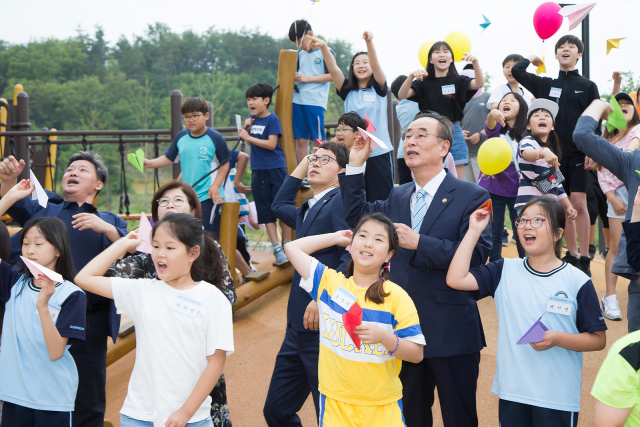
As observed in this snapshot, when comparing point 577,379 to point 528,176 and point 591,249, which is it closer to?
point 528,176

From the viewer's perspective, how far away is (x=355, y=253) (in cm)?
215

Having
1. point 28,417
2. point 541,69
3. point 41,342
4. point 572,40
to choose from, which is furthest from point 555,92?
point 28,417

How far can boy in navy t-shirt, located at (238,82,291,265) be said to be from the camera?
4844 mm

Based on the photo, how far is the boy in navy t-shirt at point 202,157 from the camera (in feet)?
15.0

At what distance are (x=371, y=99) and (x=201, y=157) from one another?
4.78ft

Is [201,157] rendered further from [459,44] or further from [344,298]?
[344,298]

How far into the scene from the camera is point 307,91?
198 inches

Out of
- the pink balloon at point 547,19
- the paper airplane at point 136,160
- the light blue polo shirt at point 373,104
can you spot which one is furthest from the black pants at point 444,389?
the pink balloon at point 547,19

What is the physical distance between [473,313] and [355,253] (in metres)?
0.61

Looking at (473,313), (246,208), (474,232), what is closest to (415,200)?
(474,232)

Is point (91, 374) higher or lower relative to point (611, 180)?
lower

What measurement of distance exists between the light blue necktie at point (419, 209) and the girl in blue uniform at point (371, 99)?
1958mm

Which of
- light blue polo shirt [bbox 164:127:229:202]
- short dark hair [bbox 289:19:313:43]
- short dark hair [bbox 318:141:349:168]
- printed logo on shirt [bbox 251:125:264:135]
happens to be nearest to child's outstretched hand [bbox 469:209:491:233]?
short dark hair [bbox 318:141:349:168]

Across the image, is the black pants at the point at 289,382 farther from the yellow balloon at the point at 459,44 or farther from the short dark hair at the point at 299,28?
the yellow balloon at the point at 459,44
